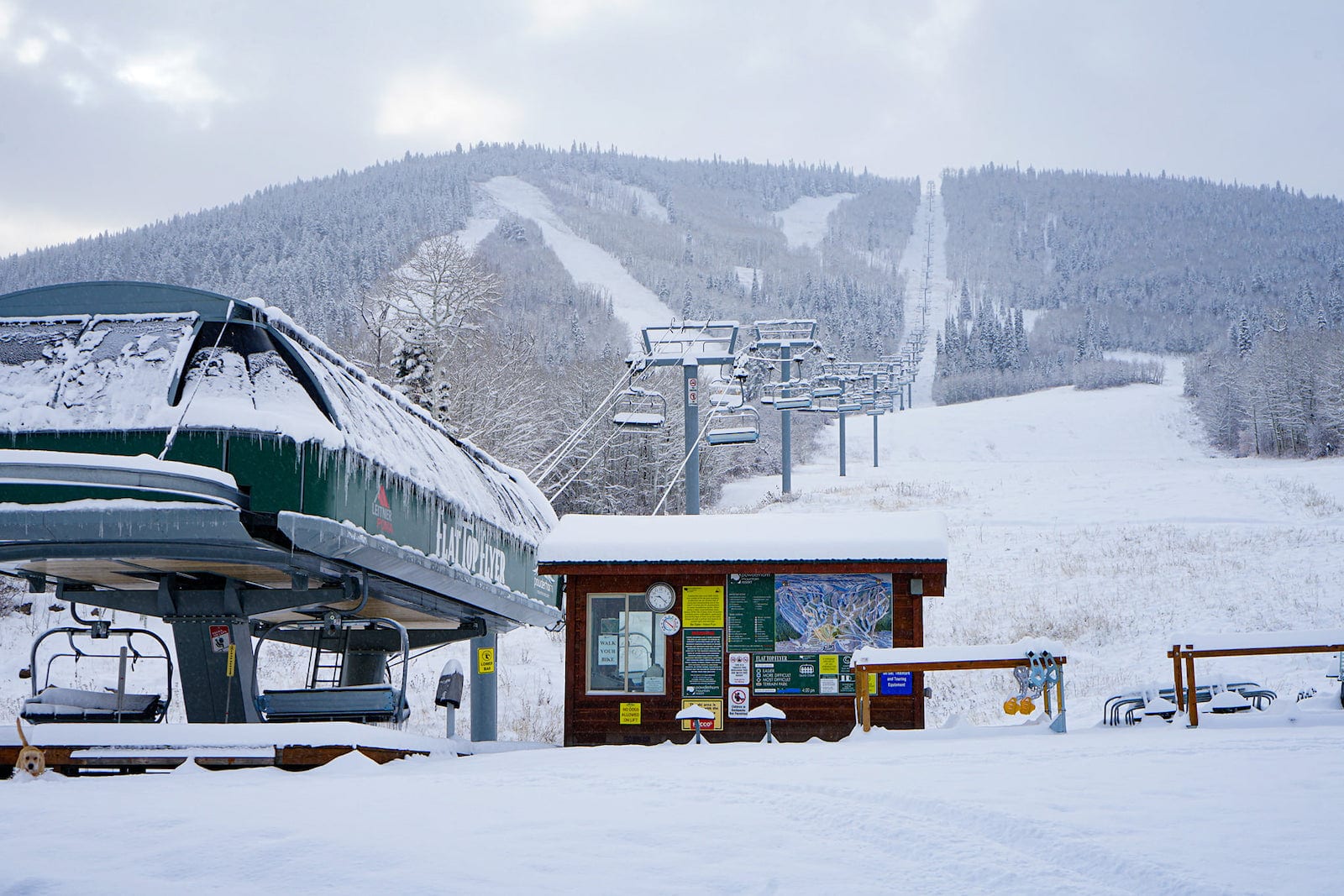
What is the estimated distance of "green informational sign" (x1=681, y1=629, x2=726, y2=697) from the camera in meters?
13.8

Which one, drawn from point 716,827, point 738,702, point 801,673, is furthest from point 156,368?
point 801,673

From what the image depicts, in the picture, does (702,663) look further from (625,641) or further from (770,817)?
(770,817)

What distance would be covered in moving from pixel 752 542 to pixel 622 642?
76.8 inches

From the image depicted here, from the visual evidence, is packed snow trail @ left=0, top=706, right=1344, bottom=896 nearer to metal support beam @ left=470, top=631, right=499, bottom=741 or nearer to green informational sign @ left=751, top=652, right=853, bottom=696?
green informational sign @ left=751, top=652, right=853, bottom=696

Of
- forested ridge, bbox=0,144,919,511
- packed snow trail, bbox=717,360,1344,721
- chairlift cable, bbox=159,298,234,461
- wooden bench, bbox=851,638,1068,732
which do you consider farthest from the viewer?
forested ridge, bbox=0,144,919,511

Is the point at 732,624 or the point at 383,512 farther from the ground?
the point at 383,512

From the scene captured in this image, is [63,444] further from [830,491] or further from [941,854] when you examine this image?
[830,491]

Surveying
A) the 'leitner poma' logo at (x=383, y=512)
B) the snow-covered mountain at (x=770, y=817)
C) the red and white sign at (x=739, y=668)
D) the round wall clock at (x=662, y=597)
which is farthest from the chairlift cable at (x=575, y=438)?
the snow-covered mountain at (x=770, y=817)

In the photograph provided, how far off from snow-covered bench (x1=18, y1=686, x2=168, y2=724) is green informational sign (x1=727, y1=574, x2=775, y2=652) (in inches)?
243

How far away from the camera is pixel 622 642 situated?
551 inches

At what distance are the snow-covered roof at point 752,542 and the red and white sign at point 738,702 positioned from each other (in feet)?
5.11

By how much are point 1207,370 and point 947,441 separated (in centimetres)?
3327

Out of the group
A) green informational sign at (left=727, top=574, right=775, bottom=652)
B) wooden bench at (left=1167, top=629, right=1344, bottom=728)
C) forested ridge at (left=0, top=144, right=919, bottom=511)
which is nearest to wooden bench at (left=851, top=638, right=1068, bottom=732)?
wooden bench at (left=1167, top=629, right=1344, bottom=728)

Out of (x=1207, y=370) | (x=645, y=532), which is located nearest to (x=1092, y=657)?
(x=645, y=532)
